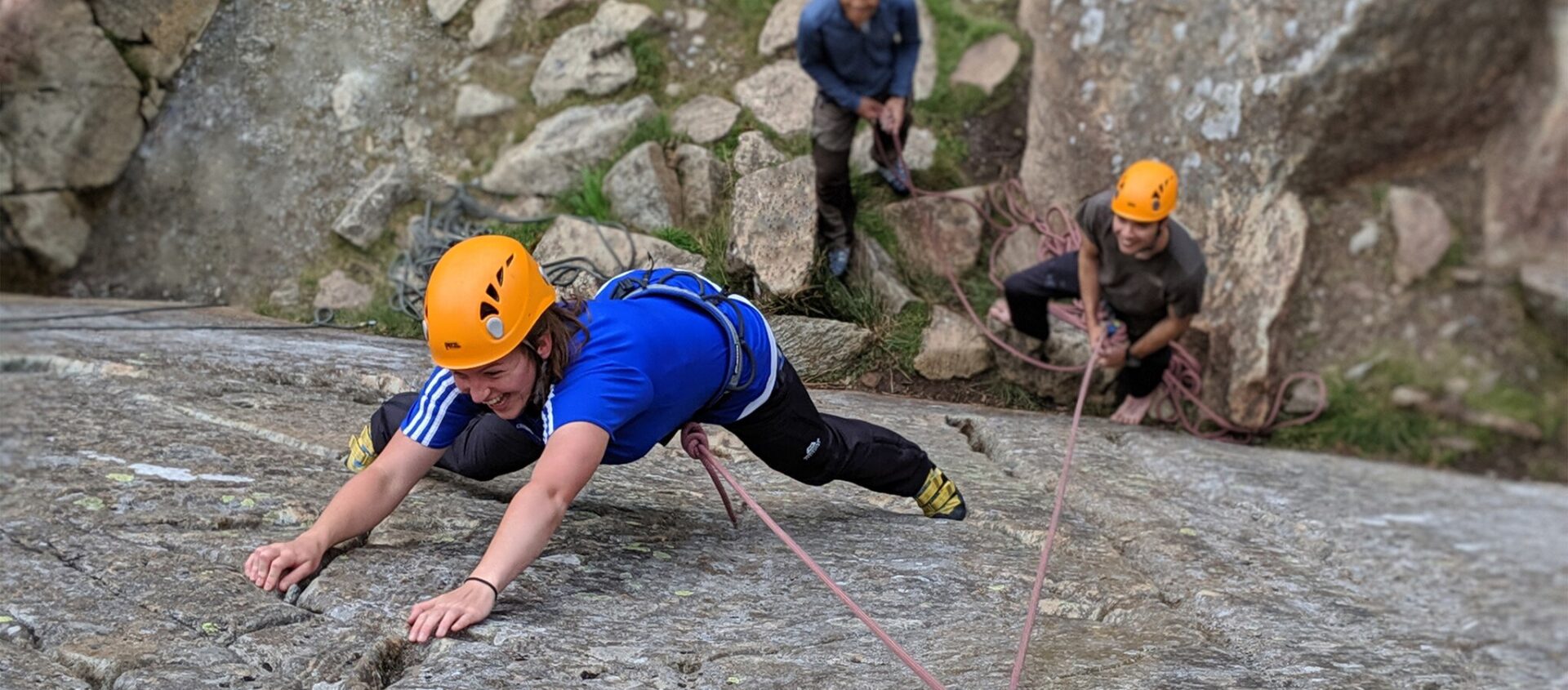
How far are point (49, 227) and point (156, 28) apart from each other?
0.60m

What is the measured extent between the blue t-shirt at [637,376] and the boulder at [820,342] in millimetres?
239

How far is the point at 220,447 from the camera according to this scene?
137 inches

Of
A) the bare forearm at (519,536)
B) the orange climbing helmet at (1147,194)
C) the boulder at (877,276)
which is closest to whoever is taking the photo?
the bare forearm at (519,536)

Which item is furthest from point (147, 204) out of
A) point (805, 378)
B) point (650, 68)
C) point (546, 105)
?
point (805, 378)

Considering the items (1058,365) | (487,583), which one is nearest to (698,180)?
(487,583)

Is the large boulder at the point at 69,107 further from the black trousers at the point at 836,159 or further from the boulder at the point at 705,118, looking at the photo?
the black trousers at the point at 836,159

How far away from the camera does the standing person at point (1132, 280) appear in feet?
18.7

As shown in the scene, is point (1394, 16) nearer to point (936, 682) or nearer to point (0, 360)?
point (936, 682)

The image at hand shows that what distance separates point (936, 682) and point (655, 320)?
103 cm

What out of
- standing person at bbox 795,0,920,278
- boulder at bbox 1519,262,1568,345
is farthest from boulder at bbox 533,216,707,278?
boulder at bbox 1519,262,1568,345

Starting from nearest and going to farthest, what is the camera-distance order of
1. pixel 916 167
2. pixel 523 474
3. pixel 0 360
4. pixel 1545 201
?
pixel 0 360 → pixel 523 474 → pixel 916 167 → pixel 1545 201

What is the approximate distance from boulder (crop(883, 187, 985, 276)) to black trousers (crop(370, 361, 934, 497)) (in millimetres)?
858

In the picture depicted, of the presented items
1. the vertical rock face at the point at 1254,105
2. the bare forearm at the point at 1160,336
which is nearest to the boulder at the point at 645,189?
the bare forearm at the point at 1160,336

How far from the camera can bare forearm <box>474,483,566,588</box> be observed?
260cm
